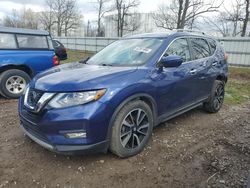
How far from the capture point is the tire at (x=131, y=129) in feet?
9.69

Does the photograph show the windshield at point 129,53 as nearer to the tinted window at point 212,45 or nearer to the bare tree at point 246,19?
the tinted window at point 212,45

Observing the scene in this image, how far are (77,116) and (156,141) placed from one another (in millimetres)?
1602

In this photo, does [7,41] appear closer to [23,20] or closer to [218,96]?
[218,96]

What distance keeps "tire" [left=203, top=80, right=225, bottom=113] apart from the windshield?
1940mm

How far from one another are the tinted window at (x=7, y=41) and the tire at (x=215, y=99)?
4.87 meters

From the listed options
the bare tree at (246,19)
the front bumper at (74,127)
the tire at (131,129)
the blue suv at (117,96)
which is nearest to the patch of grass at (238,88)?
the blue suv at (117,96)

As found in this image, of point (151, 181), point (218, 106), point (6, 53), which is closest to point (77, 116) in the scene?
point (151, 181)

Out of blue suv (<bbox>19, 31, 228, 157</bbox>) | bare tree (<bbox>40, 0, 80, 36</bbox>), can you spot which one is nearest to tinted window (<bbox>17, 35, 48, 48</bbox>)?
blue suv (<bbox>19, 31, 228, 157</bbox>)

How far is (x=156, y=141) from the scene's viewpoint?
375cm

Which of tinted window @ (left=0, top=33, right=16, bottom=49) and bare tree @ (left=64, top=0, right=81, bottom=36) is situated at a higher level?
bare tree @ (left=64, top=0, right=81, bottom=36)

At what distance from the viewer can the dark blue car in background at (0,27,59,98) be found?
5.76m

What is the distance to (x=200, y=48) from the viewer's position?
4.59 meters

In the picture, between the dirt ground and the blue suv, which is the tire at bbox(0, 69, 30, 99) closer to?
the dirt ground

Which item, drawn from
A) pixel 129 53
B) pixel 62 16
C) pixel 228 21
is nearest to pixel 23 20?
pixel 62 16
